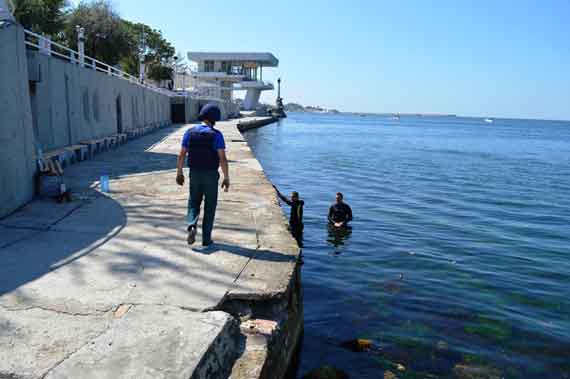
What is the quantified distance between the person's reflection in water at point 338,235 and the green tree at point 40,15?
95.6 ft

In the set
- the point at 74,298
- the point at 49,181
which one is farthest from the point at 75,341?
the point at 49,181

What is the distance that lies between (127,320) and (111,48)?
45510 mm

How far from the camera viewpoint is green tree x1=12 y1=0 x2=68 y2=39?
33594mm

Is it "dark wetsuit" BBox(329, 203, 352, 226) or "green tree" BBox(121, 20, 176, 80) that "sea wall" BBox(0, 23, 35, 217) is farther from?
"green tree" BBox(121, 20, 176, 80)

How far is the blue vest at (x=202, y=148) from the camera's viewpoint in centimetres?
563

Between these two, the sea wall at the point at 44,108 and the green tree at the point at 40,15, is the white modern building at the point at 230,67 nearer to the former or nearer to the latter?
the green tree at the point at 40,15

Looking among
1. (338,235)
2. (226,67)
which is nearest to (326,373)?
(338,235)

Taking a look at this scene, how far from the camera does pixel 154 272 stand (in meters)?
5.06

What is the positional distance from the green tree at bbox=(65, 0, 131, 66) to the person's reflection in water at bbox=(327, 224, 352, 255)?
37797mm

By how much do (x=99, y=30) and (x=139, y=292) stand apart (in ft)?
146

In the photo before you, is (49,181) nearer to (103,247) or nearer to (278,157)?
(103,247)

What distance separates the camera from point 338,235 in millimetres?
12719

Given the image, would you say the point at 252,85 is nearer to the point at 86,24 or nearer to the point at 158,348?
the point at 86,24

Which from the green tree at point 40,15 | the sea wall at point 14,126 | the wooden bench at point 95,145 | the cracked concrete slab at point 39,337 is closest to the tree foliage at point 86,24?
the green tree at point 40,15
